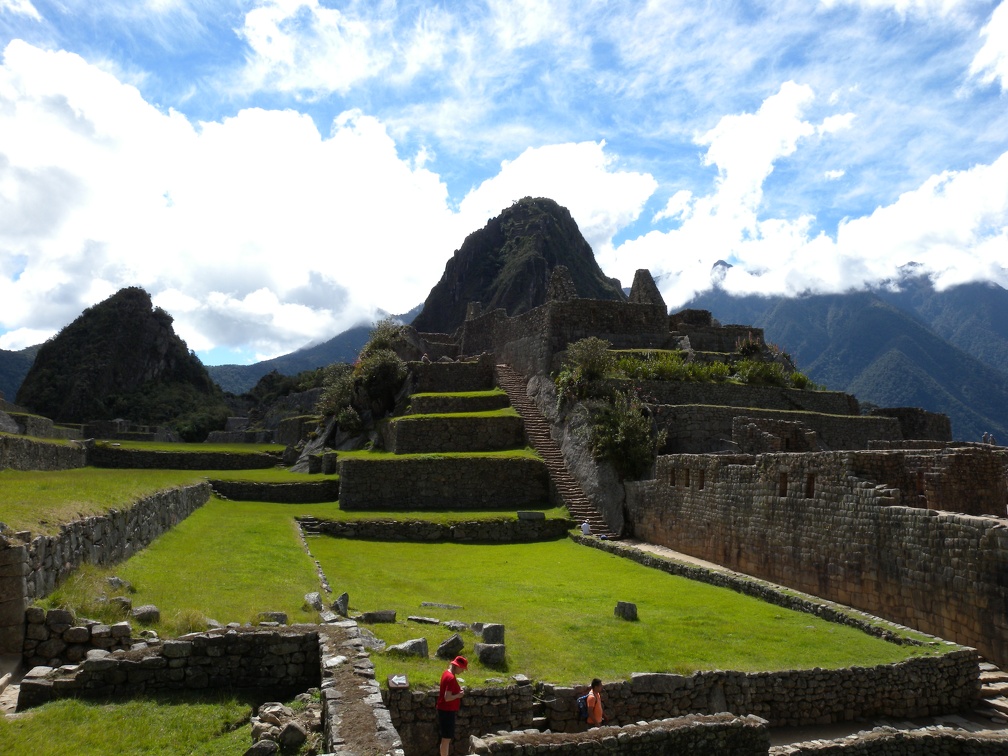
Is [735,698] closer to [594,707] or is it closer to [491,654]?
[594,707]

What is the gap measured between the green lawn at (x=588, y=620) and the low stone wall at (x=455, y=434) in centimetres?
989

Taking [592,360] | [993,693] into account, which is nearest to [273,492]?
[592,360]

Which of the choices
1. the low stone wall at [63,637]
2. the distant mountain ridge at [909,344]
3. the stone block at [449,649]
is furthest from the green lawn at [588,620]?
the distant mountain ridge at [909,344]

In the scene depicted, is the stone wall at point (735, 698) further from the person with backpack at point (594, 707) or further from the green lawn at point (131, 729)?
the green lawn at point (131, 729)

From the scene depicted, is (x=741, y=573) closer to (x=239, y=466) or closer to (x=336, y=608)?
(x=336, y=608)

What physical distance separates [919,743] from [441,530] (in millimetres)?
15720

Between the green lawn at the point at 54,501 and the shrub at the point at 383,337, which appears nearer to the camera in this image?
the green lawn at the point at 54,501

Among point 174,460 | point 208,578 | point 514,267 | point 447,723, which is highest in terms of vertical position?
point 514,267

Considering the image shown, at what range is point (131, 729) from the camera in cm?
684

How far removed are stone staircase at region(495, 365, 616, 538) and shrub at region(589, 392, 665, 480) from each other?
174 centimetres

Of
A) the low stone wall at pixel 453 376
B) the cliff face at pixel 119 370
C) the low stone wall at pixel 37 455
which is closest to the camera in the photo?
the low stone wall at pixel 37 455

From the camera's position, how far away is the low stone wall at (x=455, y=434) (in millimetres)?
29438

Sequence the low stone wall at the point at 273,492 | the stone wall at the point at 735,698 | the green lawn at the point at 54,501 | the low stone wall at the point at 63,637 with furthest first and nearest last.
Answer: the low stone wall at the point at 273,492 → the green lawn at the point at 54,501 → the stone wall at the point at 735,698 → the low stone wall at the point at 63,637

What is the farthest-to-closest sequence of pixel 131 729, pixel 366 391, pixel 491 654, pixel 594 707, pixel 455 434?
1. pixel 366 391
2. pixel 455 434
3. pixel 491 654
4. pixel 594 707
5. pixel 131 729
